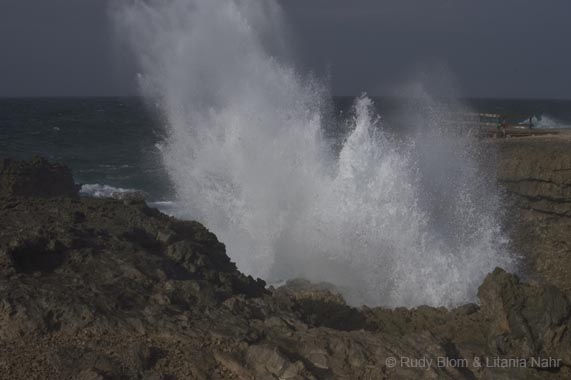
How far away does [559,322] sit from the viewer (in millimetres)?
7027

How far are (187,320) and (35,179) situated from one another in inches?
231

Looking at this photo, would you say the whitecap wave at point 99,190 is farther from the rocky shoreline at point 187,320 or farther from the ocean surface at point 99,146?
the rocky shoreline at point 187,320

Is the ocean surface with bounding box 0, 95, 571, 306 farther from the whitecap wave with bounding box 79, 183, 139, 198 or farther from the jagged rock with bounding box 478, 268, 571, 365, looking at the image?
the whitecap wave with bounding box 79, 183, 139, 198

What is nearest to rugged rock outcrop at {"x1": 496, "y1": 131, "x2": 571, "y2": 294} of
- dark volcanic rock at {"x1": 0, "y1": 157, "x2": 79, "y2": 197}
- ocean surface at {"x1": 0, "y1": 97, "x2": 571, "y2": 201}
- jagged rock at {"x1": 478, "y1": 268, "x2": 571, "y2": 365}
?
jagged rock at {"x1": 478, "y1": 268, "x2": 571, "y2": 365}

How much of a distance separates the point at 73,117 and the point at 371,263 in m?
41.4

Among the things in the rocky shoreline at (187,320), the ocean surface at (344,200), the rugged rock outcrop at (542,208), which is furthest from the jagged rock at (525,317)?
the rugged rock outcrop at (542,208)

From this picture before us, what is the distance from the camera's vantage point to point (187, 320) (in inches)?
217

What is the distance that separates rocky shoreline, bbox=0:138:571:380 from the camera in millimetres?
5008

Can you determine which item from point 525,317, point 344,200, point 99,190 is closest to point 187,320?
point 525,317

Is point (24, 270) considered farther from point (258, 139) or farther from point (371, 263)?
point (258, 139)

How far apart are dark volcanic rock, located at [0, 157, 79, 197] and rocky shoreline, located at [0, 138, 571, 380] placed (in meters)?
2.13

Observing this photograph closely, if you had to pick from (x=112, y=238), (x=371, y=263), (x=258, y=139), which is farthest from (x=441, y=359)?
(x=258, y=139)

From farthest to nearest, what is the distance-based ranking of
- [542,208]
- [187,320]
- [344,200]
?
[542,208] < [344,200] < [187,320]

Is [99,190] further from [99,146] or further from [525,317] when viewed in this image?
[525,317]
